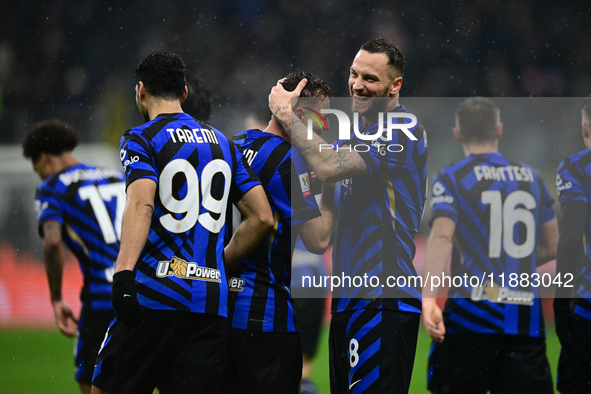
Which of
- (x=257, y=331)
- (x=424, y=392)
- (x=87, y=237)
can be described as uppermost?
(x=87, y=237)

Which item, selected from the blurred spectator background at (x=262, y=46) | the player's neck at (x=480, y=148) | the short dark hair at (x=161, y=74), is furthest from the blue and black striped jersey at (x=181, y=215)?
the blurred spectator background at (x=262, y=46)

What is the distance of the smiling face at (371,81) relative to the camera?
278 cm

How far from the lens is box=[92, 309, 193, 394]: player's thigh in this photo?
225 centimetres

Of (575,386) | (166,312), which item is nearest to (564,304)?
(575,386)

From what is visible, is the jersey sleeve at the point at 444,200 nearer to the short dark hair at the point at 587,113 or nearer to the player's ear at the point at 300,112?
the short dark hair at the point at 587,113

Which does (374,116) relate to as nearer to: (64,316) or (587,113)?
(587,113)

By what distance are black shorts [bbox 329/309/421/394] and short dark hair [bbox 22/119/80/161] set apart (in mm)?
2449

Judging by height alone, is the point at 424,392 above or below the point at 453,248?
below

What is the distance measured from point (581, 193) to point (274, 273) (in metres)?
1.92

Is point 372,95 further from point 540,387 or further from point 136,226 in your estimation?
point 540,387

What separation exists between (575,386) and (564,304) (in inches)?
17.6

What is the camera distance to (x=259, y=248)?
2.63 metres

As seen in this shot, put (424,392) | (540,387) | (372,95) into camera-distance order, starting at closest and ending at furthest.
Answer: (372,95), (540,387), (424,392)

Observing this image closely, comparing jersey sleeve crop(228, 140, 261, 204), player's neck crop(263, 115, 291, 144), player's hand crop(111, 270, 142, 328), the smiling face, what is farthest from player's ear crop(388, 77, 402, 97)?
player's hand crop(111, 270, 142, 328)
